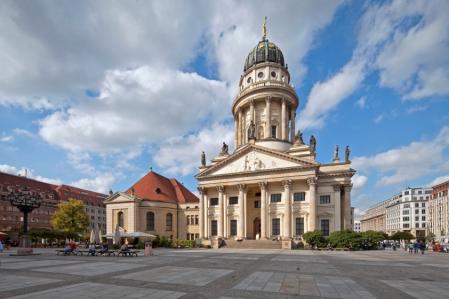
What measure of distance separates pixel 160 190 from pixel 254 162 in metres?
22.9

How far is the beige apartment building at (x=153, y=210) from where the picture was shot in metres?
59.8

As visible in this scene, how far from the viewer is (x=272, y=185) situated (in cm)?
5359

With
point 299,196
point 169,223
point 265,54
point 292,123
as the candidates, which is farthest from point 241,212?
point 265,54

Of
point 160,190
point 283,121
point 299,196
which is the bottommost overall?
point 299,196

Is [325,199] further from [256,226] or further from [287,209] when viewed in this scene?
[256,226]

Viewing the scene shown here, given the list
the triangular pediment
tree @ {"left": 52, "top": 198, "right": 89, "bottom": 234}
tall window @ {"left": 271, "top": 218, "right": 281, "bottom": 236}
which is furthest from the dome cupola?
tree @ {"left": 52, "top": 198, "right": 89, "bottom": 234}

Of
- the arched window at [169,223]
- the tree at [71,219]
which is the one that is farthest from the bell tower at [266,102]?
the tree at [71,219]

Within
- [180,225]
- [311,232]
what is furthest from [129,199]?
[311,232]

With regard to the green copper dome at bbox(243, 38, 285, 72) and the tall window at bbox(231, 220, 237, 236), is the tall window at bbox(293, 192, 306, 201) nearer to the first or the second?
the tall window at bbox(231, 220, 237, 236)

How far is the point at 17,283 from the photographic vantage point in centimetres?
1334

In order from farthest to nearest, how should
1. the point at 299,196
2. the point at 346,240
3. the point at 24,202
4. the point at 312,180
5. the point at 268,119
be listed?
the point at 268,119
the point at 299,196
the point at 312,180
the point at 346,240
the point at 24,202

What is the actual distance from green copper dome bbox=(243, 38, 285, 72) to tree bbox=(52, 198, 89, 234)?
49942 millimetres

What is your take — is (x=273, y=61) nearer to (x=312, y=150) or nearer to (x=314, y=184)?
(x=312, y=150)

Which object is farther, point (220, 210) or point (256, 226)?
point (256, 226)
